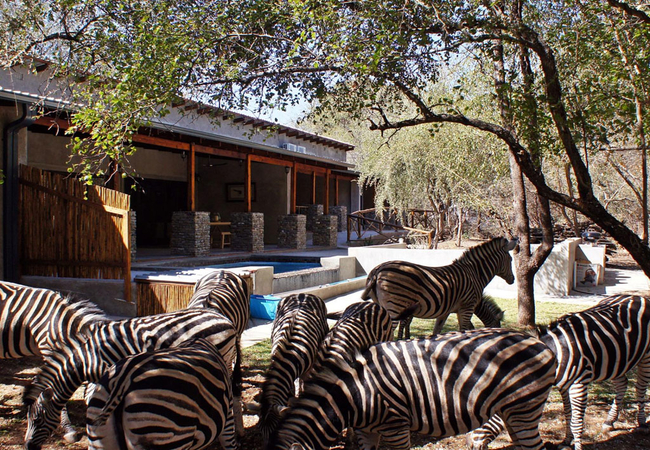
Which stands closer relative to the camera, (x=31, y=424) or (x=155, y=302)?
(x=31, y=424)

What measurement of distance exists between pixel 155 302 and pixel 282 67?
14.4 feet

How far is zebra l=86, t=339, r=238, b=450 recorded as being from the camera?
245cm

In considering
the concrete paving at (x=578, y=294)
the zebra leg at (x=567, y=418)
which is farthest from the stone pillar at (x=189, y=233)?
the zebra leg at (x=567, y=418)

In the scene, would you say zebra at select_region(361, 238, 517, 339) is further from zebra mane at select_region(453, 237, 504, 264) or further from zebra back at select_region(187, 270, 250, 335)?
zebra back at select_region(187, 270, 250, 335)

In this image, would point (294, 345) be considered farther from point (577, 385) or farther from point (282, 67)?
point (282, 67)

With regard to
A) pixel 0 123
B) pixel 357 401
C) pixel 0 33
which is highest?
pixel 0 33

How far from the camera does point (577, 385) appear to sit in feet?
12.8

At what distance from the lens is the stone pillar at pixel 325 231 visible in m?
19.7

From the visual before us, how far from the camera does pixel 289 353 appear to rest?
3.94 meters

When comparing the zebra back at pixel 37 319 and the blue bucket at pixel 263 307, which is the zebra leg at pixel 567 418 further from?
the blue bucket at pixel 263 307

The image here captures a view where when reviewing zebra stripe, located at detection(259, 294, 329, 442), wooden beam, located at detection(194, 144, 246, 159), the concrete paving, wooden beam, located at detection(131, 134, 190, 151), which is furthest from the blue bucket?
wooden beam, located at detection(194, 144, 246, 159)

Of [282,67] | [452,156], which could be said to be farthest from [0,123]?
[452,156]

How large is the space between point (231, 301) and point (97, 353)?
1.57 metres

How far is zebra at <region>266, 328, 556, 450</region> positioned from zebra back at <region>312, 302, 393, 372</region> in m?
0.37
